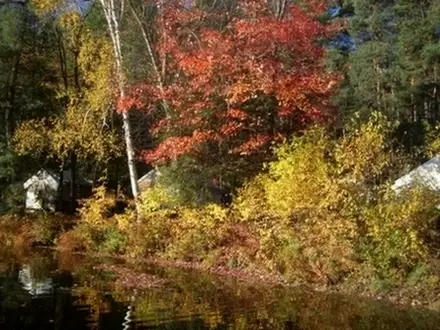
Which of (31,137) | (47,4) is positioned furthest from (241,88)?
(31,137)

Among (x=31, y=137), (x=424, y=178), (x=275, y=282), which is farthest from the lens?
(x=31, y=137)

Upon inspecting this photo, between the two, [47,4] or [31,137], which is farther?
[31,137]

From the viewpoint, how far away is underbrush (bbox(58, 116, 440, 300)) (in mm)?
17391

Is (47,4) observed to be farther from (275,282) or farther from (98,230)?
(275,282)

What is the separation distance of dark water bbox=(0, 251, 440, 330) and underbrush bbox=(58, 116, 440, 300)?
1569 mm

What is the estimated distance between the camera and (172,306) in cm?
1513

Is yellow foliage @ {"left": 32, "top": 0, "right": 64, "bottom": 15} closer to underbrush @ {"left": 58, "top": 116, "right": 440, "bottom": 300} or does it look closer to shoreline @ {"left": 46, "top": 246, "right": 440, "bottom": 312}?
underbrush @ {"left": 58, "top": 116, "right": 440, "bottom": 300}

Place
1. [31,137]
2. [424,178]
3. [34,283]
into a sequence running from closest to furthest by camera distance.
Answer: [34,283] → [424,178] → [31,137]

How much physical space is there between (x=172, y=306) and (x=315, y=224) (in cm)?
631

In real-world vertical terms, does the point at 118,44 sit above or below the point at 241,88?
above

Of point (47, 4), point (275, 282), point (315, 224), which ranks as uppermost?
point (47, 4)

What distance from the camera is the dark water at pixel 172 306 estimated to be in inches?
518

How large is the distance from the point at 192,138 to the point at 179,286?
7.38 meters

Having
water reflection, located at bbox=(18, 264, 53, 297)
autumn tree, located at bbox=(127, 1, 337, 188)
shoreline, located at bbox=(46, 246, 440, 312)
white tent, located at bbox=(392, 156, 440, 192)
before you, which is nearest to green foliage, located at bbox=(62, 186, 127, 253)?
shoreline, located at bbox=(46, 246, 440, 312)
